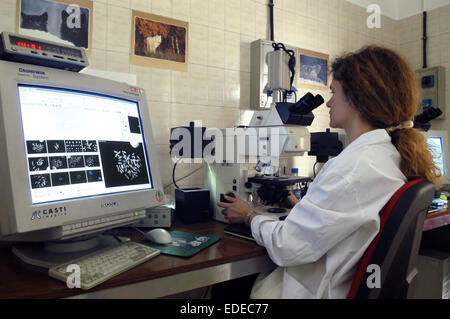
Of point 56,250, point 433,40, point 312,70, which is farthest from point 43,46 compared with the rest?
point 433,40

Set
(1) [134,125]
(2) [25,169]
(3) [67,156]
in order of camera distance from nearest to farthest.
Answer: (2) [25,169]
(3) [67,156]
(1) [134,125]

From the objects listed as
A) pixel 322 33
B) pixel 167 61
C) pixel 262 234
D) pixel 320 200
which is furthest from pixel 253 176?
pixel 322 33

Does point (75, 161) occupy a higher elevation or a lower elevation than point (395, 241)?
higher

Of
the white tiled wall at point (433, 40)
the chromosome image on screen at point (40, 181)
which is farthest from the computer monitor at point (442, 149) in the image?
the chromosome image on screen at point (40, 181)

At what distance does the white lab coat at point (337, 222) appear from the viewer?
90cm

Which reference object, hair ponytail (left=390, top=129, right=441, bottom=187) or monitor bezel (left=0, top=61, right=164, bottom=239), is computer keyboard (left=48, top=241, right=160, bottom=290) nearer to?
monitor bezel (left=0, top=61, right=164, bottom=239)

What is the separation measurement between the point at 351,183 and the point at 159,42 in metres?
1.37

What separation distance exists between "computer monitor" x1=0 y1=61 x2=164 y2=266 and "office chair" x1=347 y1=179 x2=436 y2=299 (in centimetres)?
74

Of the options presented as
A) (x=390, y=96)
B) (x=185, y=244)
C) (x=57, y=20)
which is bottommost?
(x=185, y=244)

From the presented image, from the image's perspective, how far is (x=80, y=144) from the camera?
3.22 ft

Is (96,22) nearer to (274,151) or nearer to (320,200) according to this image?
(274,151)

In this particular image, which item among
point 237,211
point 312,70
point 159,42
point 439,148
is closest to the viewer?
point 237,211

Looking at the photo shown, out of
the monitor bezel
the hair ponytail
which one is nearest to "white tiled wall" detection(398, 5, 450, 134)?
the hair ponytail

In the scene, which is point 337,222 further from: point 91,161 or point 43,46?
point 43,46
